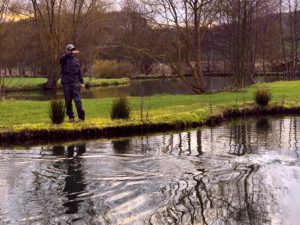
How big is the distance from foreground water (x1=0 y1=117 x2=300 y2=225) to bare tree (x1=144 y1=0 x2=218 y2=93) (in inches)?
571

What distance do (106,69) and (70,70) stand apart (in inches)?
1734

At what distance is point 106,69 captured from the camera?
5575 centimetres

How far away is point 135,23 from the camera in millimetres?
26344

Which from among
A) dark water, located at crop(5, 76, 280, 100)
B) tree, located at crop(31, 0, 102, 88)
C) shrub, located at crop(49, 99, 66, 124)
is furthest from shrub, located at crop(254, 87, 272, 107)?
tree, located at crop(31, 0, 102, 88)

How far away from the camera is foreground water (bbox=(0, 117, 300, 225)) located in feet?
20.2

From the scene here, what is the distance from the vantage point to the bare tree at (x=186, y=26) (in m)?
24.9

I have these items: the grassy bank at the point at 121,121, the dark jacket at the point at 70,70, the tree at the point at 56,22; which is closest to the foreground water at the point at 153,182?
the grassy bank at the point at 121,121

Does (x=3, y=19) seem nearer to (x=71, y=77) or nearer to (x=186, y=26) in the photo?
(x=186, y=26)

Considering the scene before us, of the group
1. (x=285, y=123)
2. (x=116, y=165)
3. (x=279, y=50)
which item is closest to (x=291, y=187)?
(x=116, y=165)

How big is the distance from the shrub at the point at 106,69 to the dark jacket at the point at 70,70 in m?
43.3

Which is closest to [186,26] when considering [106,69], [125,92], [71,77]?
[125,92]

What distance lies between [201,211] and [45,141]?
618 centimetres

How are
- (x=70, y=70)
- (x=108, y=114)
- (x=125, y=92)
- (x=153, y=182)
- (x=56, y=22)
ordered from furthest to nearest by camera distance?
(x=56, y=22) < (x=125, y=92) < (x=108, y=114) < (x=70, y=70) < (x=153, y=182)

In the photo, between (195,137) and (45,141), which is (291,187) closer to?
(195,137)
